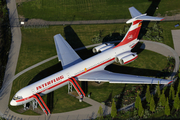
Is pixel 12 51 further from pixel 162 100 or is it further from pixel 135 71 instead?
pixel 162 100

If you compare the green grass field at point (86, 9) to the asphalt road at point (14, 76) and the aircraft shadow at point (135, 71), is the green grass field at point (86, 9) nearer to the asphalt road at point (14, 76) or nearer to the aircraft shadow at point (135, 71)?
the asphalt road at point (14, 76)

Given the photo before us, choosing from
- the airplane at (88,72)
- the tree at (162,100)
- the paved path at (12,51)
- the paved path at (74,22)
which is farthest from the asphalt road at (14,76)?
the tree at (162,100)

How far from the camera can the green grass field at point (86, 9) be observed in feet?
291

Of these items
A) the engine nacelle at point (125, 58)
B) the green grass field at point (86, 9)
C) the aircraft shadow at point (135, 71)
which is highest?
the green grass field at point (86, 9)

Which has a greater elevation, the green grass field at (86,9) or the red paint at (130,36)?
the green grass field at (86,9)

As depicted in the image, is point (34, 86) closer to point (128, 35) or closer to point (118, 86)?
point (118, 86)

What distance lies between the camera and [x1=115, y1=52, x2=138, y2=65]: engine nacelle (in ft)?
209

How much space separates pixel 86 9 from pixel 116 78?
39.6 meters

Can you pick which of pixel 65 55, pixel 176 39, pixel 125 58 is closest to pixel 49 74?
pixel 65 55

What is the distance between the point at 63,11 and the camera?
3597 inches

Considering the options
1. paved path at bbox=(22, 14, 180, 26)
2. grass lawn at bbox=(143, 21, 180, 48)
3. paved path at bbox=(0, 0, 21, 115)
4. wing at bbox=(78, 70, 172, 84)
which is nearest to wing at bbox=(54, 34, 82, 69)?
wing at bbox=(78, 70, 172, 84)

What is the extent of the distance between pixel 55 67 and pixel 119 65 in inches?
713

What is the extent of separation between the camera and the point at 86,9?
3597 inches

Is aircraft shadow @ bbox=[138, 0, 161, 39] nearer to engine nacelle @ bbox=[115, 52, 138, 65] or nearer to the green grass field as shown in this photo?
the green grass field
